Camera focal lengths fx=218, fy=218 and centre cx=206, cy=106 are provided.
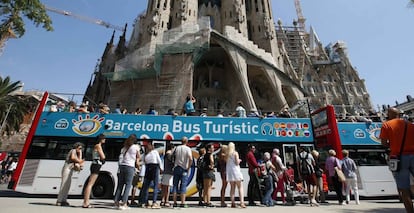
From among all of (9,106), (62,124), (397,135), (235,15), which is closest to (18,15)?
(62,124)

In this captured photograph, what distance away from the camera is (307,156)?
293 inches

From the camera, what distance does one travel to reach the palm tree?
20.0m

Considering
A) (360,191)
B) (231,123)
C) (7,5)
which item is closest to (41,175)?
(7,5)

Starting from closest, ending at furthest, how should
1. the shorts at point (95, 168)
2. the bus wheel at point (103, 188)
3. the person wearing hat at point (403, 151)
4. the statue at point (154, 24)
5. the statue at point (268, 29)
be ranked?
1. the person wearing hat at point (403, 151)
2. the shorts at point (95, 168)
3. the bus wheel at point (103, 188)
4. the statue at point (154, 24)
5. the statue at point (268, 29)

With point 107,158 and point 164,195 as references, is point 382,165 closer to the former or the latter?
point 164,195

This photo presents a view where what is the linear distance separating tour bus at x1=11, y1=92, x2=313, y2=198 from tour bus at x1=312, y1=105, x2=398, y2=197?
0.63m

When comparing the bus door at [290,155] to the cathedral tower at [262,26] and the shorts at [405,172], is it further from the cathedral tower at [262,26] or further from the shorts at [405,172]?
the cathedral tower at [262,26]

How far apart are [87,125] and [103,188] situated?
2510 mm

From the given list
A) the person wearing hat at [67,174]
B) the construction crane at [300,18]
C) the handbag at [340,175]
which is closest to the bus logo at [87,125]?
the person wearing hat at [67,174]

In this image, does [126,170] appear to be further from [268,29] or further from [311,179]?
[268,29]

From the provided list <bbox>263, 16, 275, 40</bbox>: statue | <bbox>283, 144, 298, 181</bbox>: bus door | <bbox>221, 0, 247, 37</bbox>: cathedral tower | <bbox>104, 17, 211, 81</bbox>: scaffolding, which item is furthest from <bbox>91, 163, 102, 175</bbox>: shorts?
<bbox>263, 16, 275, 40</bbox>: statue

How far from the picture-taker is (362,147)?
9.05m

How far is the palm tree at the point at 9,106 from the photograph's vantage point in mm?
19953

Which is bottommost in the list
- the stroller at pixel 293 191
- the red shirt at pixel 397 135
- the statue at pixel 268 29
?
the stroller at pixel 293 191
